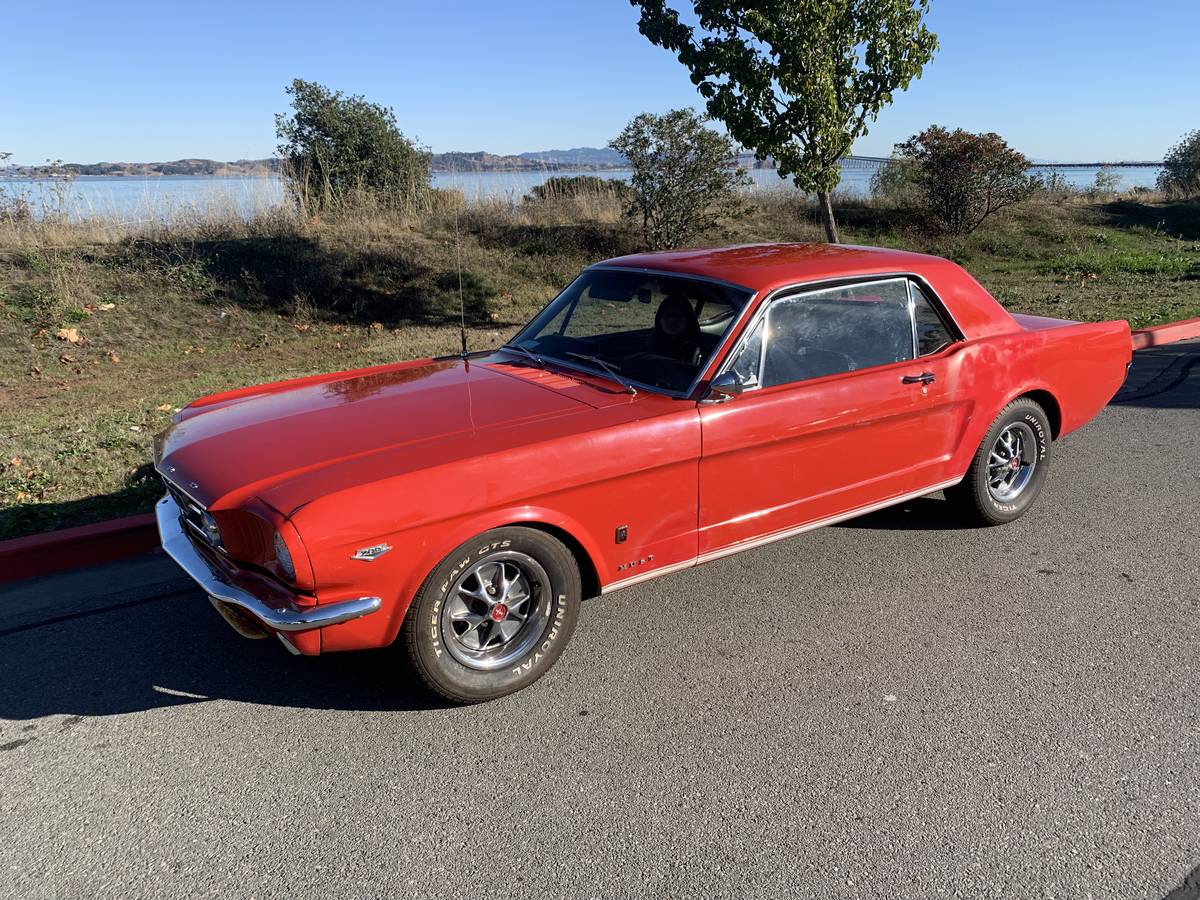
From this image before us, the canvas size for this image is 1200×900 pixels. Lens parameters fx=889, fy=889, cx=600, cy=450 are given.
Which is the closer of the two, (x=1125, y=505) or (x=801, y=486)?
(x=801, y=486)

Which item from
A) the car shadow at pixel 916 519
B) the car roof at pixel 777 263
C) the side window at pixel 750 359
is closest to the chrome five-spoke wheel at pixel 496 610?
the side window at pixel 750 359

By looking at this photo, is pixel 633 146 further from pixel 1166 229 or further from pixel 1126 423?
pixel 1166 229

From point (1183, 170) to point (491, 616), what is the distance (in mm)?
30714

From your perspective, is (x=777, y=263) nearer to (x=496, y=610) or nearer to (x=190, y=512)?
(x=496, y=610)

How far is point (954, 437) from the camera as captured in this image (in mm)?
4516

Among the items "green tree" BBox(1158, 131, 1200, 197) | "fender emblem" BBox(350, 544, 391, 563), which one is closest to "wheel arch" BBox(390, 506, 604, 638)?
"fender emblem" BBox(350, 544, 391, 563)

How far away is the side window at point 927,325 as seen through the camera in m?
4.50

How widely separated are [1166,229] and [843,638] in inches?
849

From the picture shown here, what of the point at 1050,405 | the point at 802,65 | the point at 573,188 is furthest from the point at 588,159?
the point at 1050,405

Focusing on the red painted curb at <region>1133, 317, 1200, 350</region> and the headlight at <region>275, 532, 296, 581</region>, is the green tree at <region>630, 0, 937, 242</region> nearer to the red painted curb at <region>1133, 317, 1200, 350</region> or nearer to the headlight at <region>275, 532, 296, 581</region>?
the red painted curb at <region>1133, 317, 1200, 350</region>

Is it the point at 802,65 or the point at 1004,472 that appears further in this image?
the point at 802,65

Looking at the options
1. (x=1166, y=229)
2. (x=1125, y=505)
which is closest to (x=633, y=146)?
(x=1125, y=505)

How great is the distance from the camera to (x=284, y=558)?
2.89 meters

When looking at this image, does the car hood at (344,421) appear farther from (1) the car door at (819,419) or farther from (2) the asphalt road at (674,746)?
(2) the asphalt road at (674,746)
